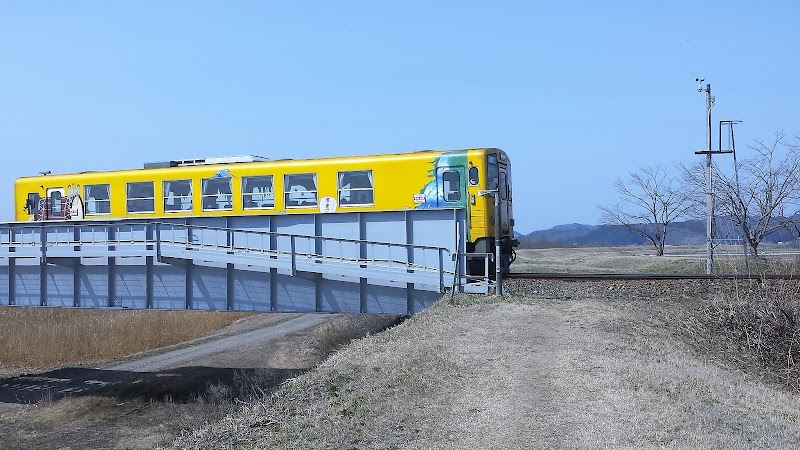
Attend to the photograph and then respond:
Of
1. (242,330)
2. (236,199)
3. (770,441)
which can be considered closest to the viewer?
(770,441)

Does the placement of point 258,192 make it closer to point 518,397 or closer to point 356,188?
point 356,188

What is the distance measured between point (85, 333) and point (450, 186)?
72.9ft

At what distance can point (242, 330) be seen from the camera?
40.9 metres

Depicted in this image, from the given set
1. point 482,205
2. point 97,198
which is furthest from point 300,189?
point 97,198

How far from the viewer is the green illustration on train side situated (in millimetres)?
21797

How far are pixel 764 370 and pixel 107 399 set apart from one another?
729 inches

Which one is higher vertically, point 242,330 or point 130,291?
point 130,291

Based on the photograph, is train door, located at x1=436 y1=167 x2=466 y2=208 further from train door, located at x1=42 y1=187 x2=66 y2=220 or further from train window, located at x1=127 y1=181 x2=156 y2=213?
train door, located at x1=42 y1=187 x2=66 y2=220

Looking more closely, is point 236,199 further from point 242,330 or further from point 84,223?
point 242,330

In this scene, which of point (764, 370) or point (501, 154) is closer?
point (764, 370)

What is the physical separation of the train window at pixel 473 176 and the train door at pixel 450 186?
0.21 meters

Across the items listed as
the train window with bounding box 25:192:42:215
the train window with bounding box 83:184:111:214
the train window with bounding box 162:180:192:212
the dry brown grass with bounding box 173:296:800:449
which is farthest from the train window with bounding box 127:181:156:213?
the dry brown grass with bounding box 173:296:800:449

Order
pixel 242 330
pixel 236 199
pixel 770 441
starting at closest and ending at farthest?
pixel 770 441
pixel 236 199
pixel 242 330

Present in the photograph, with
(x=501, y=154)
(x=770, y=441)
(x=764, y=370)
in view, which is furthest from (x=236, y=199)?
(x=770, y=441)
